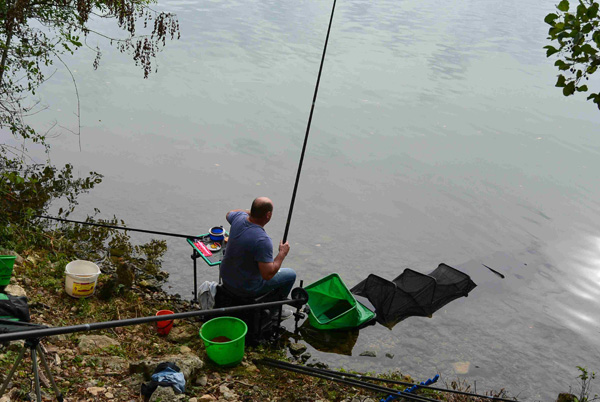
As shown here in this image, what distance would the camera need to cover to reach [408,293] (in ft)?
18.6

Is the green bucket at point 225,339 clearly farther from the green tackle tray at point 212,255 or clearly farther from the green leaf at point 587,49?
the green leaf at point 587,49

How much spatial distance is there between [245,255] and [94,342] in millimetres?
1170

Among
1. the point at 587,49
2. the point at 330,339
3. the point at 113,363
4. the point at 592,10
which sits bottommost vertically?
the point at 330,339

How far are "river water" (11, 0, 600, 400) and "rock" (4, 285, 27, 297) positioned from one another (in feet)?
5.54

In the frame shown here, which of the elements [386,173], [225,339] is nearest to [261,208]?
[225,339]

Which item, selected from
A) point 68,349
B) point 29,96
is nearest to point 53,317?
point 68,349

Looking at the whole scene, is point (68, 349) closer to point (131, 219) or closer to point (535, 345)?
point (131, 219)

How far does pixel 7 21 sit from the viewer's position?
4488mm

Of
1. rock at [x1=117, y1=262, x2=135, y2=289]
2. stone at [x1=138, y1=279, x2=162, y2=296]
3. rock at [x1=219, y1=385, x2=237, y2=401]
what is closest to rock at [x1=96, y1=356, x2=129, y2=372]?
rock at [x1=219, y1=385, x2=237, y2=401]

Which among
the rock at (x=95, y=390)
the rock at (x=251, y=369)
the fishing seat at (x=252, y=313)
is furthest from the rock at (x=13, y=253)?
the rock at (x=251, y=369)

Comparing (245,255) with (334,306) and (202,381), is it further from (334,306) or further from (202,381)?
(334,306)

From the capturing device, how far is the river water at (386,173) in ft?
18.5

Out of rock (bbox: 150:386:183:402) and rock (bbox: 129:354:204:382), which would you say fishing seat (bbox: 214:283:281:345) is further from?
rock (bbox: 150:386:183:402)

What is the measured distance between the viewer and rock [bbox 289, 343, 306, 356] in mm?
4797
